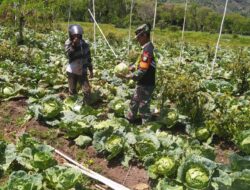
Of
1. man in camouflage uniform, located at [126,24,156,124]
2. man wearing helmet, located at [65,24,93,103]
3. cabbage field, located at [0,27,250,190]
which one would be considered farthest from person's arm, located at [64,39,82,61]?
man in camouflage uniform, located at [126,24,156,124]

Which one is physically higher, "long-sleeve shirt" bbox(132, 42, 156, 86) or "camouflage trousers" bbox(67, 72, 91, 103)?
"long-sleeve shirt" bbox(132, 42, 156, 86)

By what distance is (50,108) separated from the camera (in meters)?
7.11

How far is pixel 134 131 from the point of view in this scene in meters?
6.33

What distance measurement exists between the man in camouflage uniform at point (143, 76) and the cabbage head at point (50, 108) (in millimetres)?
1322

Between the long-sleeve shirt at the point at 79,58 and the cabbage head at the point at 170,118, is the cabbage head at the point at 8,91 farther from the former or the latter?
the cabbage head at the point at 170,118

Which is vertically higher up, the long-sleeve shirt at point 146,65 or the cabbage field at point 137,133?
A: the long-sleeve shirt at point 146,65

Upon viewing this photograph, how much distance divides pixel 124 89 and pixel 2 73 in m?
3.24

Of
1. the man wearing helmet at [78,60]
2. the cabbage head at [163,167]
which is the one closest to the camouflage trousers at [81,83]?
the man wearing helmet at [78,60]

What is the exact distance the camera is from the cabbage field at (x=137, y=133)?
15.8 ft

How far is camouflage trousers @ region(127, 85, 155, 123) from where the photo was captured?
6941 millimetres

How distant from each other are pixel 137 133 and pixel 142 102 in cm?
94

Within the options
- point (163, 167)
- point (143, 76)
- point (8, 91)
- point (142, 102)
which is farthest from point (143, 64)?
point (8, 91)

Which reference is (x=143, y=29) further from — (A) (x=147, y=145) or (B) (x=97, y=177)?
(B) (x=97, y=177)

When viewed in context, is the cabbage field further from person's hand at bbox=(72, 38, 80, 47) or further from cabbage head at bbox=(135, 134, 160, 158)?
person's hand at bbox=(72, 38, 80, 47)
